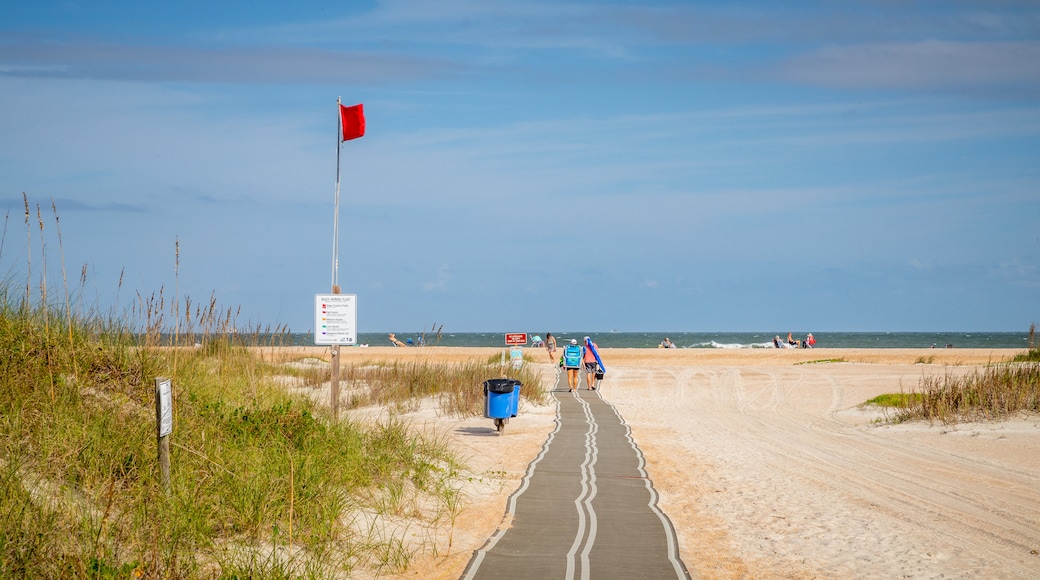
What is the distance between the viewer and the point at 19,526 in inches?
203

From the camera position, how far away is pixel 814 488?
11328 millimetres

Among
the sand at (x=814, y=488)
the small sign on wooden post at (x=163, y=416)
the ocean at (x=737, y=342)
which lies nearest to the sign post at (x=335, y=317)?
the sand at (x=814, y=488)

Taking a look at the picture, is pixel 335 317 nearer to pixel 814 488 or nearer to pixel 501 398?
pixel 501 398

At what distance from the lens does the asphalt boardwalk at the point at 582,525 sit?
22.3 ft

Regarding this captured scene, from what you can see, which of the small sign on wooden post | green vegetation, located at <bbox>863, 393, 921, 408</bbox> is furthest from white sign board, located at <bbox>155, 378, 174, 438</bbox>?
green vegetation, located at <bbox>863, 393, 921, 408</bbox>

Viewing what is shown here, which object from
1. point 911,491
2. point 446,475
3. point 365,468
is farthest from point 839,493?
point 365,468

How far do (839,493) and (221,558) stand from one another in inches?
312

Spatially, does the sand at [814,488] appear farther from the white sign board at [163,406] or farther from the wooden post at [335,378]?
the white sign board at [163,406]

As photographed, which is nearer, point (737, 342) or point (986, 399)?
point (986, 399)

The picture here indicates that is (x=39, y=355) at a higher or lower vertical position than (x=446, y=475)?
higher

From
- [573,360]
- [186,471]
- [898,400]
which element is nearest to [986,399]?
[898,400]

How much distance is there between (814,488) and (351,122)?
8621mm

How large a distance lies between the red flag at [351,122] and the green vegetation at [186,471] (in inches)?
155

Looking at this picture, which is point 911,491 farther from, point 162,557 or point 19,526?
point 19,526
